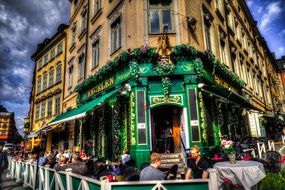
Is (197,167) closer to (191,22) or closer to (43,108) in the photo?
(191,22)

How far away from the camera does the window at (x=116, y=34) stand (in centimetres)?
1241

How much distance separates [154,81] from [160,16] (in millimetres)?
3231

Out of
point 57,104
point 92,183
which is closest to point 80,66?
point 57,104

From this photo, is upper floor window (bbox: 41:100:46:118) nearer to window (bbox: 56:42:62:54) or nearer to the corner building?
window (bbox: 56:42:62:54)

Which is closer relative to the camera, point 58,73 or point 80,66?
point 80,66

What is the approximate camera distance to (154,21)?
1120 centimetres

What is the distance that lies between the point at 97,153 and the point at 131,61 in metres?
5.53

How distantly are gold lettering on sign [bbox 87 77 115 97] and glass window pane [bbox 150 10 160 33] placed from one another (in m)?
3.05

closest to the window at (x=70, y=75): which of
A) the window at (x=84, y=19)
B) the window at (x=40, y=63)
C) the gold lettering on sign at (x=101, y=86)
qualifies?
the window at (x=84, y=19)

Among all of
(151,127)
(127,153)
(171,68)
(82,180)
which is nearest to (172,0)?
(171,68)

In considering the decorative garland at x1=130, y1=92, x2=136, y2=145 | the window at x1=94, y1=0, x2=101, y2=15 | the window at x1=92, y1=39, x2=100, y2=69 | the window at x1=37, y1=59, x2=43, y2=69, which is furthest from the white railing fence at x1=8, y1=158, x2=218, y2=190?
the window at x1=37, y1=59, x2=43, y2=69

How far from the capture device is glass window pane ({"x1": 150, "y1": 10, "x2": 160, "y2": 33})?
11039 millimetres

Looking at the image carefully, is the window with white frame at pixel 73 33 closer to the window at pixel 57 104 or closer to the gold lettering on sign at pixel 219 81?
the window at pixel 57 104

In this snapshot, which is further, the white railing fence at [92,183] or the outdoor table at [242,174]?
the outdoor table at [242,174]
